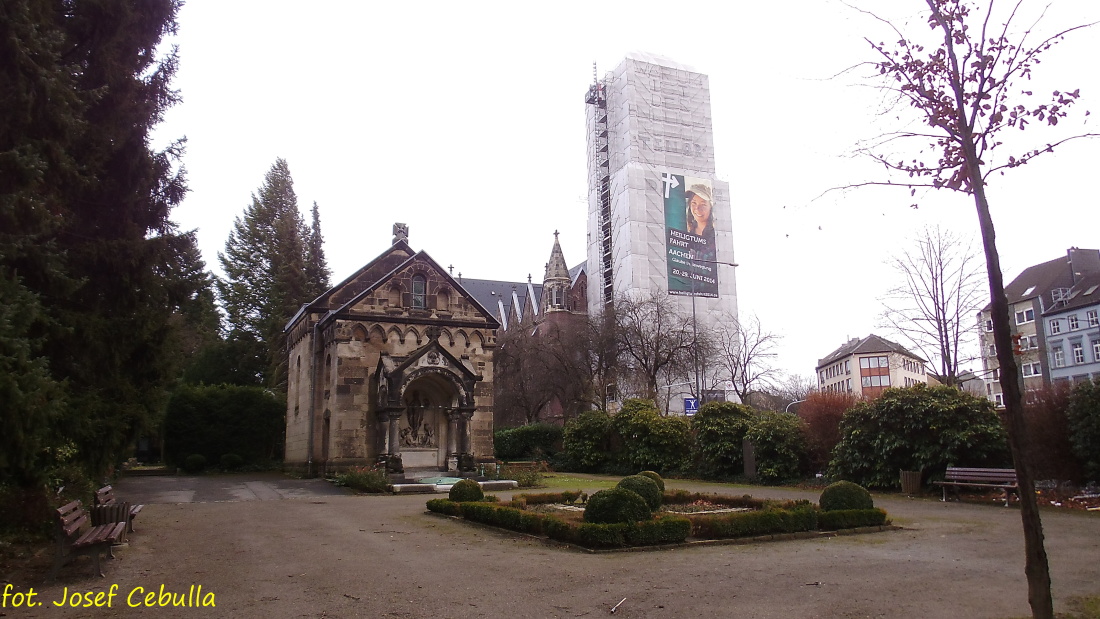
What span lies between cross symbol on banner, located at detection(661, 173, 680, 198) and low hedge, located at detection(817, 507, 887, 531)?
44184mm

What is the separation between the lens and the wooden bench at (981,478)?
1552cm

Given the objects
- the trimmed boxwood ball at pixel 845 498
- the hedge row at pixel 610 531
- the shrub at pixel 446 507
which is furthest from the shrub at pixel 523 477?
the trimmed boxwood ball at pixel 845 498

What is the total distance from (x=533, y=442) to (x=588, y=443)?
20.9 ft

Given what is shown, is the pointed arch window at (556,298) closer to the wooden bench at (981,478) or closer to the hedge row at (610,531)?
the wooden bench at (981,478)

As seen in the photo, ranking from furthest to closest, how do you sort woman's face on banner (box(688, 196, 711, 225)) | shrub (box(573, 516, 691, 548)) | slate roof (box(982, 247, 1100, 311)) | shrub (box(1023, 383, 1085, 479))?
slate roof (box(982, 247, 1100, 311))
woman's face on banner (box(688, 196, 711, 225))
shrub (box(1023, 383, 1085, 479))
shrub (box(573, 516, 691, 548))

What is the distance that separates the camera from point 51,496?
11.7 metres

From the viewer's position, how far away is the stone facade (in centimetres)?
2584

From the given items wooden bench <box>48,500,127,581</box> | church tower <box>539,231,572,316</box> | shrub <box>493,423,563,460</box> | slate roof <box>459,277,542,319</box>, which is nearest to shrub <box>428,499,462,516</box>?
wooden bench <box>48,500,127,581</box>

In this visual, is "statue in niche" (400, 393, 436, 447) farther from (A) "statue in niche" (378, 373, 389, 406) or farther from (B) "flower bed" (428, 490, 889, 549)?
(B) "flower bed" (428, 490, 889, 549)

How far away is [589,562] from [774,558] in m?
2.47

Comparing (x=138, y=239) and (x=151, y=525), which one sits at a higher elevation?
(x=138, y=239)

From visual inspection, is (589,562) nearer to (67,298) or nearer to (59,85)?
(67,298)

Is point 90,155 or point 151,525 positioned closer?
point 90,155

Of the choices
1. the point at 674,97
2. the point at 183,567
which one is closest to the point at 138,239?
the point at 183,567
